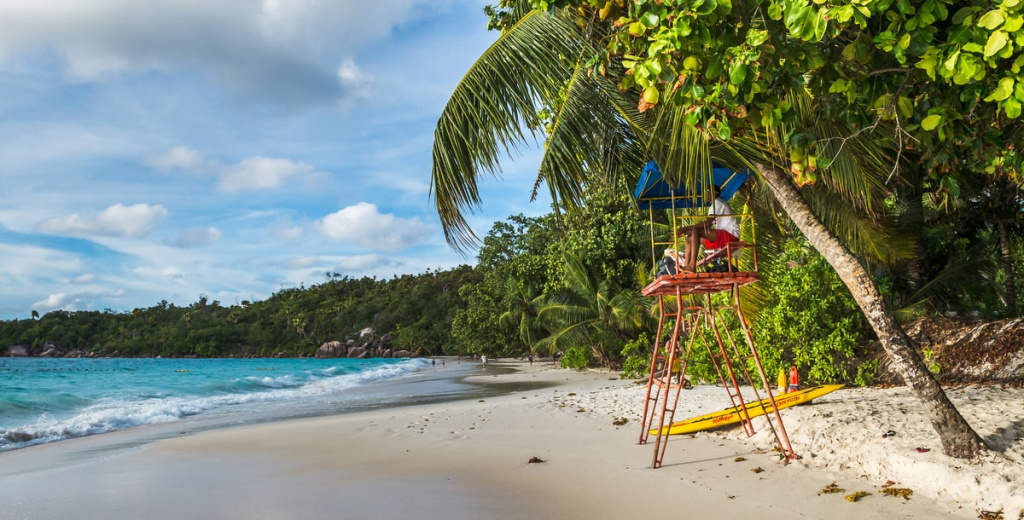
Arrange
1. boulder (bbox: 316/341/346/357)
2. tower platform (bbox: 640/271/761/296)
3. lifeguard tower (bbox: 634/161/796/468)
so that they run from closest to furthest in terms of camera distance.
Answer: tower platform (bbox: 640/271/761/296), lifeguard tower (bbox: 634/161/796/468), boulder (bbox: 316/341/346/357)

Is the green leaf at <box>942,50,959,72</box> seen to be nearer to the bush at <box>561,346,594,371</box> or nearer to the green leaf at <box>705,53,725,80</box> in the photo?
the green leaf at <box>705,53,725,80</box>

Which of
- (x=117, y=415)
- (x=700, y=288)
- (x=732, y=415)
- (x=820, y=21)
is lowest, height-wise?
(x=117, y=415)

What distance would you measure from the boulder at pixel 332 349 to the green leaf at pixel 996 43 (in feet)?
287

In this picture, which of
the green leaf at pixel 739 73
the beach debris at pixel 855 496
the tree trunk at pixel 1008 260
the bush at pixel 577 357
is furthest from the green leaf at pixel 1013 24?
the bush at pixel 577 357

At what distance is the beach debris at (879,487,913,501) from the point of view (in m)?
4.68

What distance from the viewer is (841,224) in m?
9.05

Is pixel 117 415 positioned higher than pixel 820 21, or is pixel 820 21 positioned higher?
pixel 820 21

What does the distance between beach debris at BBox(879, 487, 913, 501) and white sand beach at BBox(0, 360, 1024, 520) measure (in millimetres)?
64

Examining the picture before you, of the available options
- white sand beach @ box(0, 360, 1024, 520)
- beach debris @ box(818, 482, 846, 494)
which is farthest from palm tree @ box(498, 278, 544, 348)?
beach debris @ box(818, 482, 846, 494)

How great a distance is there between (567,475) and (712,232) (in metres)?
2.59

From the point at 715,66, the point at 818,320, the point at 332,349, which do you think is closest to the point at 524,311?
the point at 818,320

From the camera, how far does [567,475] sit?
6082 mm

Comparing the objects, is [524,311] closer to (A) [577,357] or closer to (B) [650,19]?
(A) [577,357]

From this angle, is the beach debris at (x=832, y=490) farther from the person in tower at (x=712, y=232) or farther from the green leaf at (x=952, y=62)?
the green leaf at (x=952, y=62)
